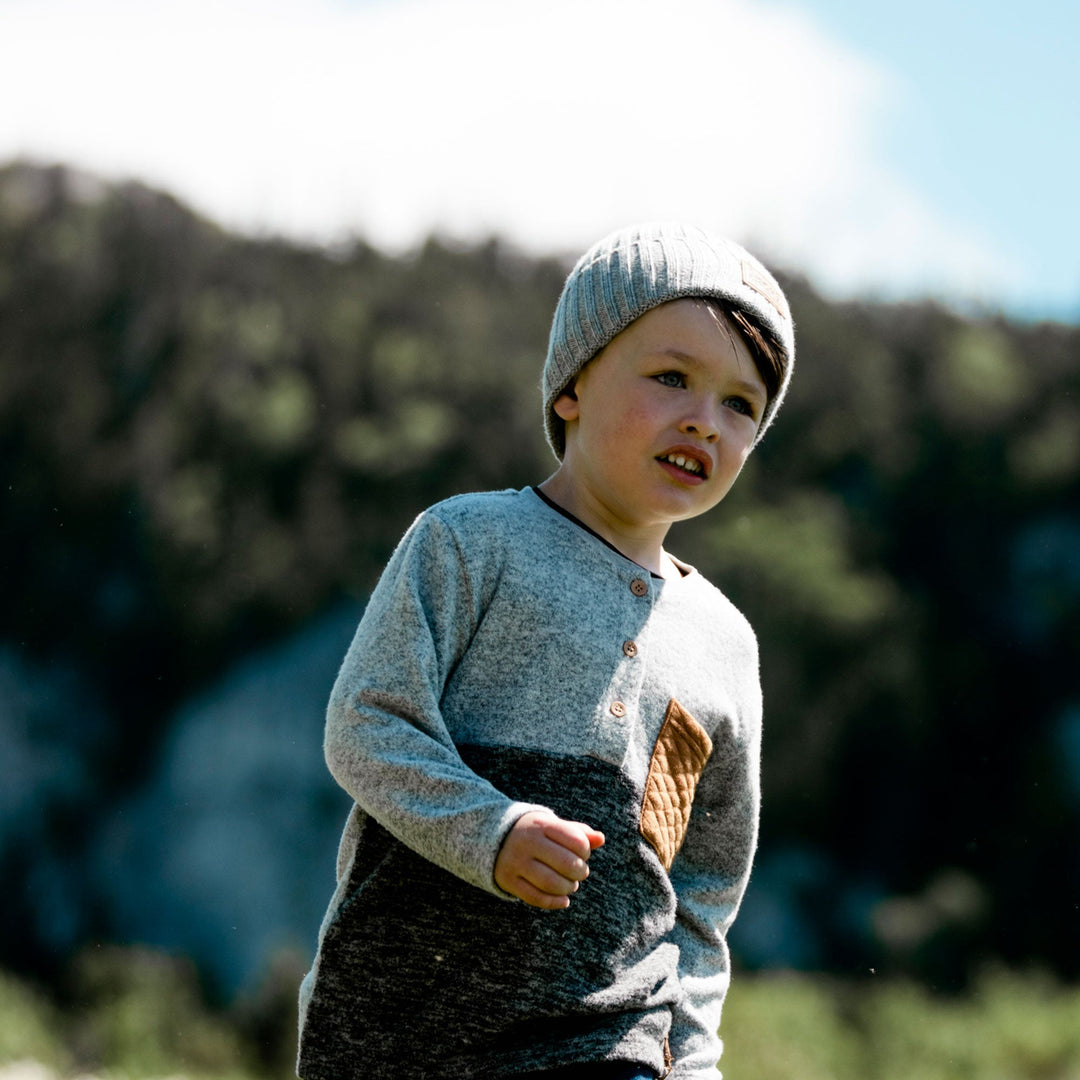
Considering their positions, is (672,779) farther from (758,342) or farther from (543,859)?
(758,342)

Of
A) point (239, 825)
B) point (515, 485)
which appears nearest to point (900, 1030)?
point (515, 485)

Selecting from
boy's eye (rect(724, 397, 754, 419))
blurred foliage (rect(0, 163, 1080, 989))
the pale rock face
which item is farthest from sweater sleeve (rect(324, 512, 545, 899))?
blurred foliage (rect(0, 163, 1080, 989))

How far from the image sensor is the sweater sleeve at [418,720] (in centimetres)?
119

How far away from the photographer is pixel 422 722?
125 centimetres

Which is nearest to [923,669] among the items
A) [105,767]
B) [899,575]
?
[899,575]

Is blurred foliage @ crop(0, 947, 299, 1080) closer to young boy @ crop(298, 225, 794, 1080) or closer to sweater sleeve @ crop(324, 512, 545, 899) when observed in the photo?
young boy @ crop(298, 225, 794, 1080)

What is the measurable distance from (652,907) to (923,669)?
20.3ft

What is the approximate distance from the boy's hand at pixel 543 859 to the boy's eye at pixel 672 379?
0.50 metres

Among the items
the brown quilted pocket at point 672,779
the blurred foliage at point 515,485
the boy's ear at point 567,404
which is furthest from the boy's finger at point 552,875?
the blurred foliage at point 515,485

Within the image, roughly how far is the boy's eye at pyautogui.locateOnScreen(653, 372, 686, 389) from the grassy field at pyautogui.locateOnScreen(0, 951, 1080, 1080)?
4.85 metres

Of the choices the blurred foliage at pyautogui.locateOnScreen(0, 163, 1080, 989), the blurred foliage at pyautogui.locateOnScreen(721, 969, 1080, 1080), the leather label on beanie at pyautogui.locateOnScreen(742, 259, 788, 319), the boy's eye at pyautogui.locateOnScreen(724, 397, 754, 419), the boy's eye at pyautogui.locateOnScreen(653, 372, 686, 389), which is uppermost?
the leather label on beanie at pyautogui.locateOnScreen(742, 259, 788, 319)

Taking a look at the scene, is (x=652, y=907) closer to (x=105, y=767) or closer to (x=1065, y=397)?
(x=105, y=767)

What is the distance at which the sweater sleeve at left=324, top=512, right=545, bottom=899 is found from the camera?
3.89 feet

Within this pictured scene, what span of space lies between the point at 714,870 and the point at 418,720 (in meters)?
0.47
